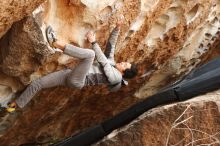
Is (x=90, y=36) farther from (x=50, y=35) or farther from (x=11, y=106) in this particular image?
(x=11, y=106)

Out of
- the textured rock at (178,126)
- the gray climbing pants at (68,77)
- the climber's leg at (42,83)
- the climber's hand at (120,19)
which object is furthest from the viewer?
the climber's hand at (120,19)

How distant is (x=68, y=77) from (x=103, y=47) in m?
0.75

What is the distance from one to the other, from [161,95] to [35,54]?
4.35ft

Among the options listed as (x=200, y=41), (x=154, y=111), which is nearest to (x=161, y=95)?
(x=154, y=111)

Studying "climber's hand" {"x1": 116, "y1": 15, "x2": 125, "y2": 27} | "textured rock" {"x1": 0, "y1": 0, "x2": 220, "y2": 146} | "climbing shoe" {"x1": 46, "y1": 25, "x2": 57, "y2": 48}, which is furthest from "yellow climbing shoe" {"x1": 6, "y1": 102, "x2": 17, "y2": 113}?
"climber's hand" {"x1": 116, "y1": 15, "x2": 125, "y2": 27}

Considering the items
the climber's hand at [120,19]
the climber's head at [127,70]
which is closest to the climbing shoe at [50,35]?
the climber's head at [127,70]

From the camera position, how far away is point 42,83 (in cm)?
464

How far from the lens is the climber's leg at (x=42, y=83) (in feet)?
15.2

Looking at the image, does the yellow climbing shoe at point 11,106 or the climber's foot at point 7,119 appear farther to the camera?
the climber's foot at point 7,119

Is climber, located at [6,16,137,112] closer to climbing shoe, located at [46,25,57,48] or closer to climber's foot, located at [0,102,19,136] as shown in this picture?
climbing shoe, located at [46,25,57,48]

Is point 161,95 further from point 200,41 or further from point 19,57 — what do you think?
point 200,41

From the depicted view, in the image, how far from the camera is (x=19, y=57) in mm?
4566

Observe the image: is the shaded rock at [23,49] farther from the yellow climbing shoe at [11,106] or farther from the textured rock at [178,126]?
the textured rock at [178,126]

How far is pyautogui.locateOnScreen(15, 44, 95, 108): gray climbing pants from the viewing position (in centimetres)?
443
